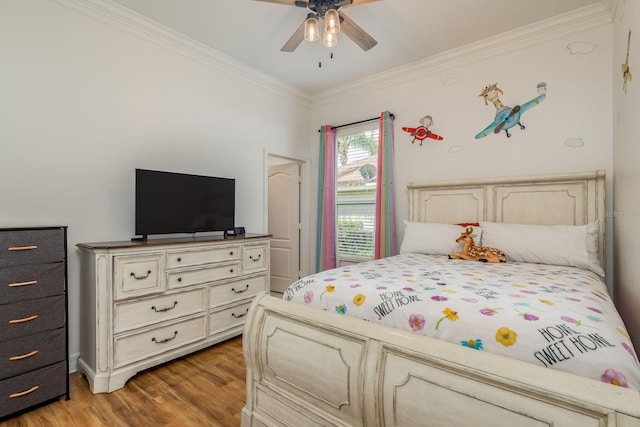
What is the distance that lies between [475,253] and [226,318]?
2.23 metres

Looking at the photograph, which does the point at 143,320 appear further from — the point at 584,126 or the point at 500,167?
the point at 584,126

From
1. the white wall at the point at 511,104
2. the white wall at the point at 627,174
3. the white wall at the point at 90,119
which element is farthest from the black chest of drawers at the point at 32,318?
the white wall at the point at 627,174

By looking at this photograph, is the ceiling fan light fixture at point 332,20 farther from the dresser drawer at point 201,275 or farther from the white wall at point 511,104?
the dresser drawer at point 201,275

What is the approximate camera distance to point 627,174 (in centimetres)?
195

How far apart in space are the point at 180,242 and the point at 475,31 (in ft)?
10.8

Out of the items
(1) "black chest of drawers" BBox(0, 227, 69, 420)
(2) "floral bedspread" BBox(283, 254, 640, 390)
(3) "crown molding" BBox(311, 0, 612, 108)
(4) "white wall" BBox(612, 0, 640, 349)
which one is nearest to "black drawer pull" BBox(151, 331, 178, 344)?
(1) "black chest of drawers" BBox(0, 227, 69, 420)

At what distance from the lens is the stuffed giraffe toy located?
2.40 meters

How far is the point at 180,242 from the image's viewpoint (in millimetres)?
2506

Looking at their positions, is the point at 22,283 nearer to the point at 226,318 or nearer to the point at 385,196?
the point at 226,318

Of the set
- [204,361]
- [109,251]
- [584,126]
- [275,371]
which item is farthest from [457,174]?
[109,251]

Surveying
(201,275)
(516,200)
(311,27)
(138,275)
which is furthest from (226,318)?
(516,200)

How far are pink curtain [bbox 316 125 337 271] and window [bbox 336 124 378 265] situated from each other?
0.32ft

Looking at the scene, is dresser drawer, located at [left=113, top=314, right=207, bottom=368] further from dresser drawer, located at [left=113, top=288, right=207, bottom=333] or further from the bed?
the bed

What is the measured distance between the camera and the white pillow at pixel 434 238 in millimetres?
2754
